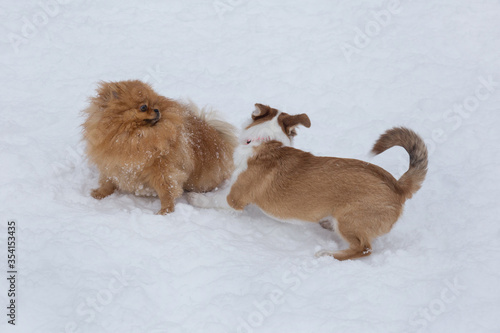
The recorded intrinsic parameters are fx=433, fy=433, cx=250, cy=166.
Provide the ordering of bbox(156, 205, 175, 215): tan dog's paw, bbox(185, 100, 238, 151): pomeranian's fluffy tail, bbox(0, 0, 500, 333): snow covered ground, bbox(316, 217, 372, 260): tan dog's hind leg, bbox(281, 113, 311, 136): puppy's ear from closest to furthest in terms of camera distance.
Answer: bbox(0, 0, 500, 333): snow covered ground
bbox(316, 217, 372, 260): tan dog's hind leg
bbox(281, 113, 311, 136): puppy's ear
bbox(156, 205, 175, 215): tan dog's paw
bbox(185, 100, 238, 151): pomeranian's fluffy tail

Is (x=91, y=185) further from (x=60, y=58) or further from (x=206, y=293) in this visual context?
(x=60, y=58)

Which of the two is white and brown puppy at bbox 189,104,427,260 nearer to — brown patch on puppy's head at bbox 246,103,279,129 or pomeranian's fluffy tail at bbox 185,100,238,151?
brown patch on puppy's head at bbox 246,103,279,129

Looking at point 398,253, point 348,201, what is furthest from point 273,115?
point 398,253

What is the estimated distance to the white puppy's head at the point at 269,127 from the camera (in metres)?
4.75

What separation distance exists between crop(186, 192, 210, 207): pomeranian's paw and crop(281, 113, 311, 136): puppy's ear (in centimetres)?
124

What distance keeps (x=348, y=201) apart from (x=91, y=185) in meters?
3.03

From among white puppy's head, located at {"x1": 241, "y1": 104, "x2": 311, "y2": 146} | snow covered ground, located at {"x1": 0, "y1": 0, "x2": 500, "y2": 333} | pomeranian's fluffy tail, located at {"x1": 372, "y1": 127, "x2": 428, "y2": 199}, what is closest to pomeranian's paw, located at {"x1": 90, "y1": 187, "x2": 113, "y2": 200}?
snow covered ground, located at {"x1": 0, "y1": 0, "x2": 500, "y2": 333}

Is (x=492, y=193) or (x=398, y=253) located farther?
(x=492, y=193)

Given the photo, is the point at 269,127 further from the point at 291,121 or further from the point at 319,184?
the point at 319,184

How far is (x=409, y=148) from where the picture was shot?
450 cm

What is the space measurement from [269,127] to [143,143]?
1364 mm

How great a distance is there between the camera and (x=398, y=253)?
4.27m

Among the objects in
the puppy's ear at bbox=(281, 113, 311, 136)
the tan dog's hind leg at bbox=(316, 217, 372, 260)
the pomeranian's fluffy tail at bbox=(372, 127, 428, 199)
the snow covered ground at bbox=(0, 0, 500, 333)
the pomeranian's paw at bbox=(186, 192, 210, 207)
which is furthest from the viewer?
the pomeranian's paw at bbox=(186, 192, 210, 207)

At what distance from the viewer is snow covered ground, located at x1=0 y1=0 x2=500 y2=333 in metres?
3.57
